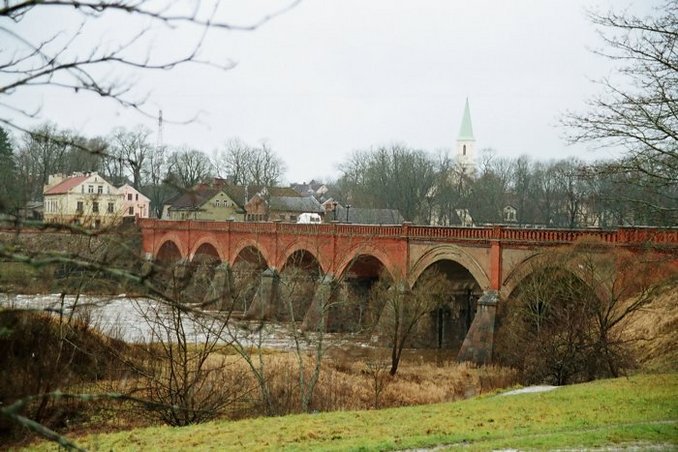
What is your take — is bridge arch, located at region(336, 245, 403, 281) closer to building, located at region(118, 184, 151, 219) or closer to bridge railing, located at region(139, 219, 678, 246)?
bridge railing, located at region(139, 219, 678, 246)

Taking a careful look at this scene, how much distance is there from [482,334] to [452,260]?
466 centimetres

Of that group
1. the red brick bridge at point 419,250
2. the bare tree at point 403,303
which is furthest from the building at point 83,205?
the bare tree at point 403,303

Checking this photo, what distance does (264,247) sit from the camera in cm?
4747

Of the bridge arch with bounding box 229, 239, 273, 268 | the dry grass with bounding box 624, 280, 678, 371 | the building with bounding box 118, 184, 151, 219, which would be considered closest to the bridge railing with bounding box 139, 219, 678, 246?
the bridge arch with bounding box 229, 239, 273, 268

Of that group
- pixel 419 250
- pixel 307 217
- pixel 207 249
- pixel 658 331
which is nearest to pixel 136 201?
pixel 307 217

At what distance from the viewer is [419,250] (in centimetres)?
3628

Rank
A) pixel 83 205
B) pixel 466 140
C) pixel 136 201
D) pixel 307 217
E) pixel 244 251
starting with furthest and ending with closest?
pixel 466 140, pixel 307 217, pixel 136 201, pixel 244 251, pixel 83 205

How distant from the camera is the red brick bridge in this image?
98.3 feet

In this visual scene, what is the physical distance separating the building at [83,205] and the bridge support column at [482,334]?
14.9 metres

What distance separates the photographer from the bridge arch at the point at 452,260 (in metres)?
32.6

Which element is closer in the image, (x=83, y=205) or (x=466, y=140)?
(x=83, y=205)

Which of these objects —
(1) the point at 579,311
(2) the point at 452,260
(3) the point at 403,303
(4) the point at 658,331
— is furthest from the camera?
(2) the point at 452,260

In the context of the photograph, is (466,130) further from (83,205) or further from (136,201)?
(83,205)

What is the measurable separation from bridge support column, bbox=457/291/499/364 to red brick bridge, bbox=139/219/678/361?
4 cm
